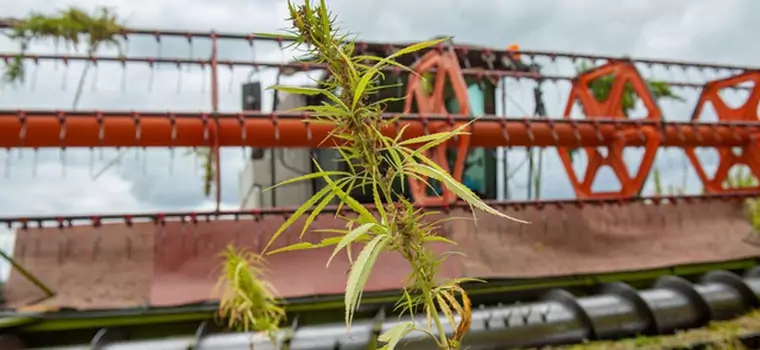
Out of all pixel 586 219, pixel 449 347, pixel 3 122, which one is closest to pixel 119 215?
pixel 3 122

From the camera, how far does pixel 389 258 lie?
4.38 metres

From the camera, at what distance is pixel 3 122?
177 inches

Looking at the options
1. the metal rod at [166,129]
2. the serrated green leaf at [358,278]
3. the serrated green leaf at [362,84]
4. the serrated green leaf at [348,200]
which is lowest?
the serrated green leaf at [358,278]

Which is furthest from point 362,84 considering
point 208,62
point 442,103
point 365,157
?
point 208,62

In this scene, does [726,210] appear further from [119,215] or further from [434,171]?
[434,171]

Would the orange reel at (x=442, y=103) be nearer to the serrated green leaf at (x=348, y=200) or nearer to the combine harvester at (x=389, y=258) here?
the combine harvester at (x=389, y=258)

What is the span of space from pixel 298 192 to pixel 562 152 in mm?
3654

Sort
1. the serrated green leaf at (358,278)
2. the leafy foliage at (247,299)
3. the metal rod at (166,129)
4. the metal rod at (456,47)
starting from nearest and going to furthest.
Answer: the serrated green leaf at (358,278) → the leafy foliage at (247,299) → the metal rod at (166,129) → the metal rod at (456,47)

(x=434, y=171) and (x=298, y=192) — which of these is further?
(x=298, y=192)

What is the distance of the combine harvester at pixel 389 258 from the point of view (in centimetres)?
376

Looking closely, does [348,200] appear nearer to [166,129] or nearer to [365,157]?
[365,157]

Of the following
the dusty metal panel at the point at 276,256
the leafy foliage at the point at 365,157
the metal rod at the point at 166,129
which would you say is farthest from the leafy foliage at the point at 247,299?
the leafy foliage at the point at 365,157

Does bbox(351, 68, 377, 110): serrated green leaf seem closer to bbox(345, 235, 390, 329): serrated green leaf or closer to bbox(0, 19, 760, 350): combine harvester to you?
bbox(345, 235, 390, 329): serrated green leaf

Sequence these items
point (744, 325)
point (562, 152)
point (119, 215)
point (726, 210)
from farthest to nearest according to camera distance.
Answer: point (562, 152) → point (726, 210) → point (119, 215) → point (744, 325)
